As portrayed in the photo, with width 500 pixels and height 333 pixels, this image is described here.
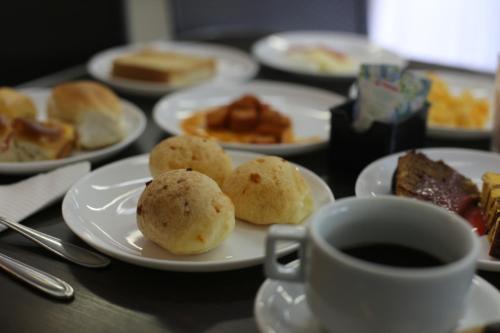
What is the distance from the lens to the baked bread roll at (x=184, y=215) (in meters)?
0.80

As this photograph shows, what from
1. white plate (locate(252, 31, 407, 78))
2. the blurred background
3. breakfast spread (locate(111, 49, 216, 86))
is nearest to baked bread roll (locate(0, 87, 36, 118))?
breakfast spread (locate(111, 49, 216, 86))

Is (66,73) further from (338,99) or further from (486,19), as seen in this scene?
(486,19)

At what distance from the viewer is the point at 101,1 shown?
96.7 inches

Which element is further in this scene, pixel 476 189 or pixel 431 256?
pixel 476 189

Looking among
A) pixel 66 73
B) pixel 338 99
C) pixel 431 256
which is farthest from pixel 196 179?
pixel 66 73

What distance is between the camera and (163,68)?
65.6 inches

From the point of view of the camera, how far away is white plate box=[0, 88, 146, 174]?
1102 millimetres

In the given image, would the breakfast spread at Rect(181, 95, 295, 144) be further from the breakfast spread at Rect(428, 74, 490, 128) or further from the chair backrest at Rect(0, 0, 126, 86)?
the chair backrest at Rect(0, 0, 126, 86)

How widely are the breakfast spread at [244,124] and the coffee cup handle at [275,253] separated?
674 mm

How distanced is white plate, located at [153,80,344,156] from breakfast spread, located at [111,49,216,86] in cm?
11

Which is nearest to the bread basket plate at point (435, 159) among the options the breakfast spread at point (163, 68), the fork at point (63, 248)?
the fork at point (63, 248)

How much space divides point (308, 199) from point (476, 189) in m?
0.30

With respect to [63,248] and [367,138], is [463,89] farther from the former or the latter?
[63,248]

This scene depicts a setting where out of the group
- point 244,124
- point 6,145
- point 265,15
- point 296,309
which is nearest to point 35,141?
point 6,145
